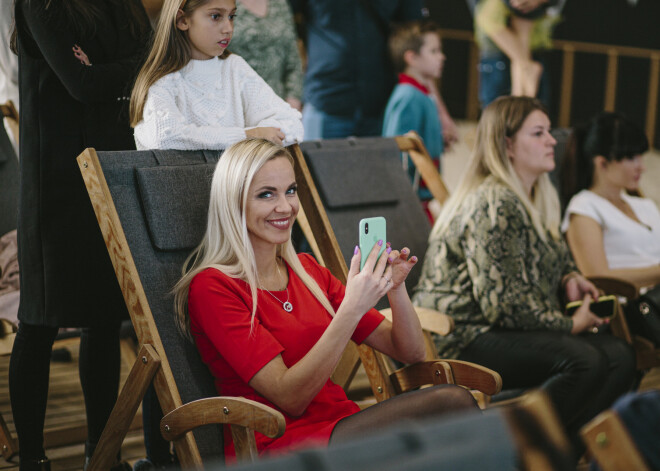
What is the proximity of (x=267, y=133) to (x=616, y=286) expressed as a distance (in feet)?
4.73

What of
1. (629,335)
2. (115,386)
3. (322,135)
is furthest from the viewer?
(322,135)

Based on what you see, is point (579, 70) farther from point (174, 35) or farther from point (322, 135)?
point (174, 35)

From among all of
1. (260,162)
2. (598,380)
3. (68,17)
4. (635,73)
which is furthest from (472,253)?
(635,73)

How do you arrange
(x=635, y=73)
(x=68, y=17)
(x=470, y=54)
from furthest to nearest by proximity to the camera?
(x=470, y=54), (x=635, y=73), (x=68, y=17)

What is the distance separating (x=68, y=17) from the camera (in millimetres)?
2027

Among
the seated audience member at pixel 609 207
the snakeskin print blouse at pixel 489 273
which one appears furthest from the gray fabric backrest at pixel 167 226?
the seated audience member at pixel 609 207

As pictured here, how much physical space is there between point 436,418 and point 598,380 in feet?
3.20

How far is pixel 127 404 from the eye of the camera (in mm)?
1787

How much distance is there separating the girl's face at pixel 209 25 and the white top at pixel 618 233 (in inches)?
64.6

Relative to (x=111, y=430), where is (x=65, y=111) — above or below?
above

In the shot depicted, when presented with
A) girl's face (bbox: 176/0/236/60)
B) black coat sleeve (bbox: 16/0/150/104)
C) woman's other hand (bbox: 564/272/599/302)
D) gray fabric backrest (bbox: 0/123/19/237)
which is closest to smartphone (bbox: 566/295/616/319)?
woman's other hand (bbox: 564/272/599/302)

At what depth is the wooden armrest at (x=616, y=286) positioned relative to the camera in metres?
2.83

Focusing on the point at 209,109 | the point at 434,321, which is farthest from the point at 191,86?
the point at 434,321

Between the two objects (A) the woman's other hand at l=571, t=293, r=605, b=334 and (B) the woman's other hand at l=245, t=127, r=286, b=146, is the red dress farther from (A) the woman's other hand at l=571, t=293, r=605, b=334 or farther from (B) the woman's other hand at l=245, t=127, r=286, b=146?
(A) the woman's other hand at l=571, t=293, r=605, b=334
